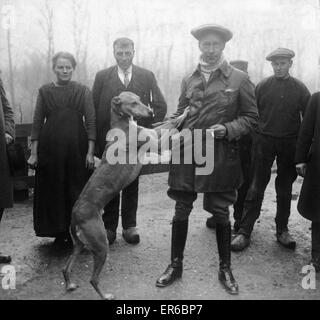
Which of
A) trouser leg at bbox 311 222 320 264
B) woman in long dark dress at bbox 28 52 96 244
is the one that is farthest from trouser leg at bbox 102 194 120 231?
trouser leg at bbox 311 222 320 264

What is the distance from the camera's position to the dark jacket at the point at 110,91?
5.18 m

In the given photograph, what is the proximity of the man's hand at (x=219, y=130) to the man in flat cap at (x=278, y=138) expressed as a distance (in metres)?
1.61

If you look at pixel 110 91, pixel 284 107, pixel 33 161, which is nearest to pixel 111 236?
pixel 33 161

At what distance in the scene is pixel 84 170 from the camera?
502 centimetres

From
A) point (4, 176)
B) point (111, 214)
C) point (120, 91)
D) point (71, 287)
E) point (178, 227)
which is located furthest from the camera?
Answer: point (111, 214)

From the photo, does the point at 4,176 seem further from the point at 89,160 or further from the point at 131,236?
the point at 131,236

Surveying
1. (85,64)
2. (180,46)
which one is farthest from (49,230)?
(180,46)

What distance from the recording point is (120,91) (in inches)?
203

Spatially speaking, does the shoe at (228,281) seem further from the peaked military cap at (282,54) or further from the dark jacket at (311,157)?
the peaked military cap at (282,54)

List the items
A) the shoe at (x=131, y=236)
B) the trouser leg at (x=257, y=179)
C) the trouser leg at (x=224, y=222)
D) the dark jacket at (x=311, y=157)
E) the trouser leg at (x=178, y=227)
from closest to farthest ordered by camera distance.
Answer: the trouser leg at (x=224, y=222)
the trouser leg at (x=178, y=227)
the dark jacket at (x=311, y=157)
the trouser leg at (x=257, y=179)
the shoe at (x=131, y=236)

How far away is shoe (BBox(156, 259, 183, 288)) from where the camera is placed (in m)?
4.22

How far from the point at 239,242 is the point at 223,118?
2.08 meters

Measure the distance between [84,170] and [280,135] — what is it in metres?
2.67

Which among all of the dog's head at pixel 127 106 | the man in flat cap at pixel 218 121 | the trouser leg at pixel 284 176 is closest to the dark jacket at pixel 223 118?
the man in flat cap at pixel 218 121
